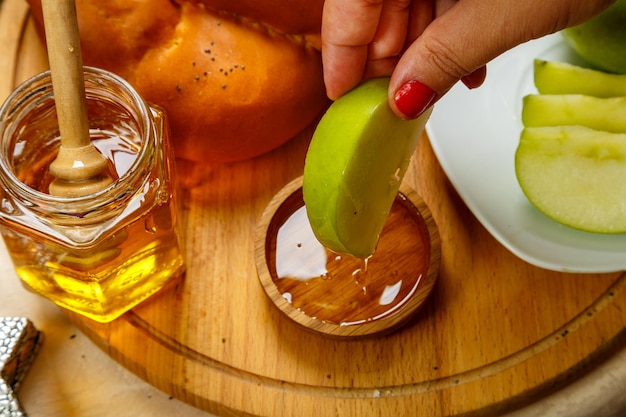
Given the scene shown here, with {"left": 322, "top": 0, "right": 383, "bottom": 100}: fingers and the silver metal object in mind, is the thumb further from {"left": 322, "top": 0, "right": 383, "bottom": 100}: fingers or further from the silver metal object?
the silver metal object

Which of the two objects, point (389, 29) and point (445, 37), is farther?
point (389, 29)

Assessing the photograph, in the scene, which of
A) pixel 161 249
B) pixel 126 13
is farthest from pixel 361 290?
pixel 126 13

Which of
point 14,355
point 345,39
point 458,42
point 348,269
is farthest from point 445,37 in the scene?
point 14,355

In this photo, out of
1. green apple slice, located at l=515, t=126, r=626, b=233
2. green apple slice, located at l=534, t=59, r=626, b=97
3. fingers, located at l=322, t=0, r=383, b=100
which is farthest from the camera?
green apple slice, located at l=534, t=59, r=626, b=97

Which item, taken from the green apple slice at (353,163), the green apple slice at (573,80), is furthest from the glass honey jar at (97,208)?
the green apple slice at (573,80)

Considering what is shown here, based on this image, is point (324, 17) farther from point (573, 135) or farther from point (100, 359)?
point (100, 359)

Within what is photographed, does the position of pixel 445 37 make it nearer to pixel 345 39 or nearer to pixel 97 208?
pixel 345 39

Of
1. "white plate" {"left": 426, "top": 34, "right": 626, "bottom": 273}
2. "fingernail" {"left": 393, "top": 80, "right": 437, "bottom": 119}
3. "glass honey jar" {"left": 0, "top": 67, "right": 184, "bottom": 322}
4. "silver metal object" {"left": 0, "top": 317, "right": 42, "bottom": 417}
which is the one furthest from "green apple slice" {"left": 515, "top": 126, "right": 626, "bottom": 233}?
"silver metal object" {"left": 0, "top": 317, "right": 42, "bottom": 417}
